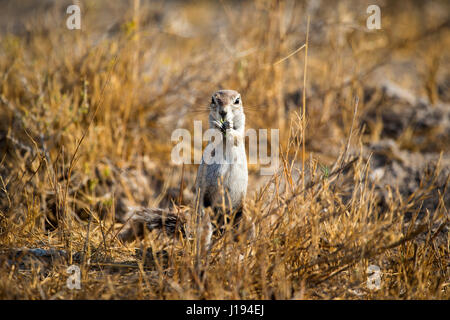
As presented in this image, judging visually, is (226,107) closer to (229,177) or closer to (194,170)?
(229,177)

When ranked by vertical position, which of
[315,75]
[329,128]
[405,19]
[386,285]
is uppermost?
[405,19]

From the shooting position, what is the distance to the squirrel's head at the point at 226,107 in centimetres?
263

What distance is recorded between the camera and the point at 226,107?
2.62 metres

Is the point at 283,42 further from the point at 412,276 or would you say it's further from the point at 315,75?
the point at 412,276

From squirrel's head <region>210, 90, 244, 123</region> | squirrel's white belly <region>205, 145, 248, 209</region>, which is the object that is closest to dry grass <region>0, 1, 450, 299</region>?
squirrel's white belly <region>205, 145, 248, 209</region>

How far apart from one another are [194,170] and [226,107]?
206 cm

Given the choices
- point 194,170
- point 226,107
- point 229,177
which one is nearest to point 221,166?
point 229,177

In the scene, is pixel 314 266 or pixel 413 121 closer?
pixel 314 266

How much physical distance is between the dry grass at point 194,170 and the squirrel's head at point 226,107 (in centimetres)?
32

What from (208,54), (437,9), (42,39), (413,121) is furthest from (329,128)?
(437,9)

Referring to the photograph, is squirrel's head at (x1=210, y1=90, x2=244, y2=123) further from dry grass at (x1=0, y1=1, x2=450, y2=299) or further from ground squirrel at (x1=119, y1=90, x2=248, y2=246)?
dry grass at (x1=0, y1=1, x2=450, y2=299)

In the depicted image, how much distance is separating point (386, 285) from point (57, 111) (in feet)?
10.3

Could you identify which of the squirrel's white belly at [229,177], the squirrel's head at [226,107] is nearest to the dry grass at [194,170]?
the squirrel's white belly at [229,177]

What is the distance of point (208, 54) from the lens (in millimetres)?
5016
